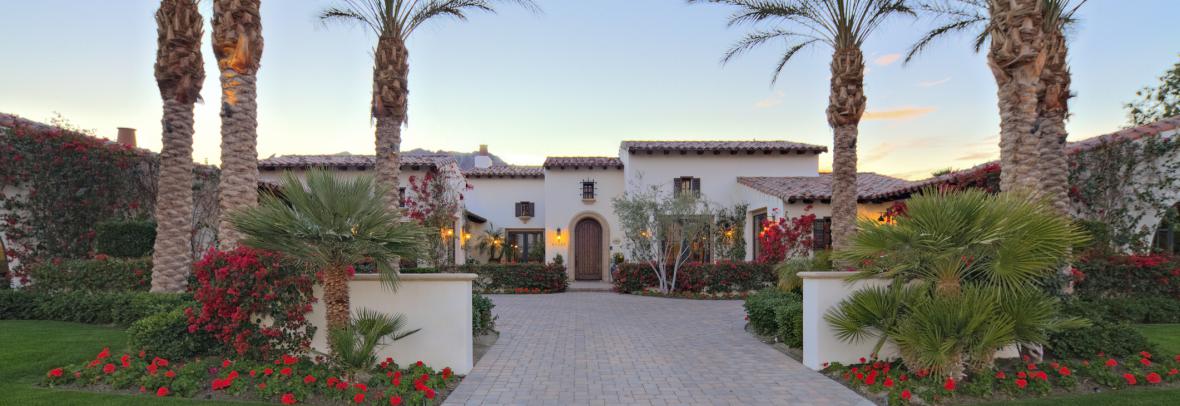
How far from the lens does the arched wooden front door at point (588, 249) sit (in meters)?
24.0

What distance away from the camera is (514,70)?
16.1 m

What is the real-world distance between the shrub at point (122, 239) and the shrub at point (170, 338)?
491cm

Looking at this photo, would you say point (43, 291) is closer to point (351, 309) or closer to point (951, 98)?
point (351, 309)

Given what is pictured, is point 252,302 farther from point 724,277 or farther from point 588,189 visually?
point 588,189

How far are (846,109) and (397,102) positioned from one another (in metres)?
8.02

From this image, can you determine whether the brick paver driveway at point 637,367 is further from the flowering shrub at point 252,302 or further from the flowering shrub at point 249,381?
the flowering shrub at point 252,302

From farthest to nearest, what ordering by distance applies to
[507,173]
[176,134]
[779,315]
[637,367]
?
[507,173], [176,134], [779,315], [637,367]

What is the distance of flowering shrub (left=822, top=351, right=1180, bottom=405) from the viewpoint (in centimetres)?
516

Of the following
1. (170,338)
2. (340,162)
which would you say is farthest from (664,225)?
(170,338)

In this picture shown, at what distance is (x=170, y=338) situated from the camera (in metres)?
A: 5.96

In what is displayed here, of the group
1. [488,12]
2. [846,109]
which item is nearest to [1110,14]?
[846,109]

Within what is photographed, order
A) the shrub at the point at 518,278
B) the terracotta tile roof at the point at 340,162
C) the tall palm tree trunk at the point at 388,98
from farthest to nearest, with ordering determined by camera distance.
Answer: the terracotta tile roof at the point at 340,162, the shrub at the point at 518,278, the tall palm tree trunk at the point at 388,98

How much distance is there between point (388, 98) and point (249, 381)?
6.13 metres

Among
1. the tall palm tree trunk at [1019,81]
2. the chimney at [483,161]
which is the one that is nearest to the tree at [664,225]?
the tall palm tree trunk at [1019,81]
